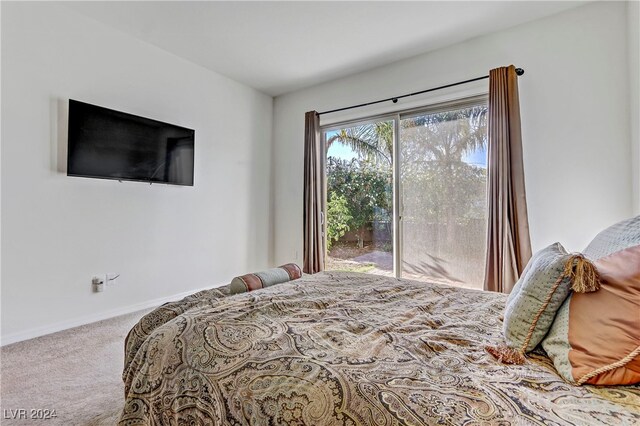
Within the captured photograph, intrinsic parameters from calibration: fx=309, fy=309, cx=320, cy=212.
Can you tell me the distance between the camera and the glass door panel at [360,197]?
3639 millimetres

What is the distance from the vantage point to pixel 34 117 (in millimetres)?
2490

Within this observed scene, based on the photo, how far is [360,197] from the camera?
3.87 m

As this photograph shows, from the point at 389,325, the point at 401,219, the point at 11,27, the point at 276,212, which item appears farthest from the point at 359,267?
the point at 11,27

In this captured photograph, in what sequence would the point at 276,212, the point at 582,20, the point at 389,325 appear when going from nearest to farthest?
1. the point at 389,325
2. the point at 582,20
3. the point at 276,212

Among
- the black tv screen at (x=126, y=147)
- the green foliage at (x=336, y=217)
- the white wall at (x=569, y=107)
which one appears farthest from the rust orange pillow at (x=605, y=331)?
the black tv screen at (x=126, y=147)

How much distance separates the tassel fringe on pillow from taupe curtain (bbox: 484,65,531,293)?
1.95m

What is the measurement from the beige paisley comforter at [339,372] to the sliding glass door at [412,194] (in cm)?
187

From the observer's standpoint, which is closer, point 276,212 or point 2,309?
point 2,309

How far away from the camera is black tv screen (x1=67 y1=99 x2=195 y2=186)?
261 centimetres

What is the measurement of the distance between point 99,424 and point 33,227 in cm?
184

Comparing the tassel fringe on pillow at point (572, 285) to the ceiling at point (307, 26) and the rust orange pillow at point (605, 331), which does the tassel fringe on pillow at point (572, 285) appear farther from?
the ceiling at point (307, 26)

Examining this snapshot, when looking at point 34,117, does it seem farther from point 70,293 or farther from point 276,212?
point 276,212

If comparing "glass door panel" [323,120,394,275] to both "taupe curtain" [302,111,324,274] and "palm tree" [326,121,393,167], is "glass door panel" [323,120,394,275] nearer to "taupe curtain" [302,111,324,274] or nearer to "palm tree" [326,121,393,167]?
"palm tree" [326,121,393,167]

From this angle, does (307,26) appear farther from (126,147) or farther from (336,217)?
(336,217)
